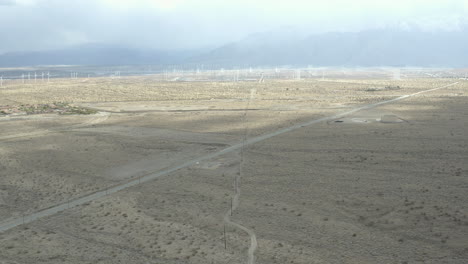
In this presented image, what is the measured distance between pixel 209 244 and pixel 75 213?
271 inches

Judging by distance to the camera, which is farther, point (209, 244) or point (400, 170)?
point (400, 170)

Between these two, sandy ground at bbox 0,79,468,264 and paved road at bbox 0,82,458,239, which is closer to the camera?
sandy ground at bbox 0,79,468,264

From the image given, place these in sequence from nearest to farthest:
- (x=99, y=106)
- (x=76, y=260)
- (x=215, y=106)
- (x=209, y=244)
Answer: (x=76, y=260) → (x=209, y=244) → (x=215, y=106) → (x=99, y=106)

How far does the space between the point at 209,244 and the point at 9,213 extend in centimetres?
963

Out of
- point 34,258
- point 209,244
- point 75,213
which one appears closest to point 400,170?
point 209,244

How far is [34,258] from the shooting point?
1527 centimetres

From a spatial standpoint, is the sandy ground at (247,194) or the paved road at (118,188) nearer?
the sandy ground at (247,194)

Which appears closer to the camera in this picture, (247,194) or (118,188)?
(247,194)

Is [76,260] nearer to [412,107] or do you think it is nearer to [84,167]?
[84,167]

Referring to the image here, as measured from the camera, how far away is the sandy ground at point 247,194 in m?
15.7

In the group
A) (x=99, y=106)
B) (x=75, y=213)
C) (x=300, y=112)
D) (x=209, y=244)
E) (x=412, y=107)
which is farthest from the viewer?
(x=99, y=106)

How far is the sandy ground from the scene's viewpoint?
15.7 meters

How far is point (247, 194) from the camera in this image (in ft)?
71.4

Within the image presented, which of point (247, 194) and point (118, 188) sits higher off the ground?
point (247, 194)
